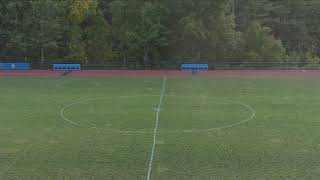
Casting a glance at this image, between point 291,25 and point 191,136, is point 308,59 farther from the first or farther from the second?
point 191,136

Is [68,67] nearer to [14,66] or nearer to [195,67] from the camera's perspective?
[14,66]

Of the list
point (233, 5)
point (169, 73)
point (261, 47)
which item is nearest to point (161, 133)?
point (169, 73)

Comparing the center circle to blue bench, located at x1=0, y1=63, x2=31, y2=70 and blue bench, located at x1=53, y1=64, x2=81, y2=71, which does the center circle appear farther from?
blue bench, located at x1=0, y1=63, x2=31, y2=70

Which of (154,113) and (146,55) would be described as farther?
(146,55)

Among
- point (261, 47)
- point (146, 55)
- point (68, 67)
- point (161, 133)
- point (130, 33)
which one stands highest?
point (130, 33)

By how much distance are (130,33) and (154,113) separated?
22.9 m

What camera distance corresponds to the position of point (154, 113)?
2048 centimetres

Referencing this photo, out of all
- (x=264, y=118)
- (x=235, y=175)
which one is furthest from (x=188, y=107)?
(x=235, y=175)

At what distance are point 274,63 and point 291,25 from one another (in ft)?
36.2

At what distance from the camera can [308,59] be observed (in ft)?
144

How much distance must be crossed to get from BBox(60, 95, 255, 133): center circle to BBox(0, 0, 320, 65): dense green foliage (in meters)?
18.0

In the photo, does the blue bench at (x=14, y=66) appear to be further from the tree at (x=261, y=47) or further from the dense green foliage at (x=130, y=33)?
the tree at (x=261, y=47)

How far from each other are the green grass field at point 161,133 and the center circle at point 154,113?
0.11 feet

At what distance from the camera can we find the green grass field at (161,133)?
12672 millimetres
